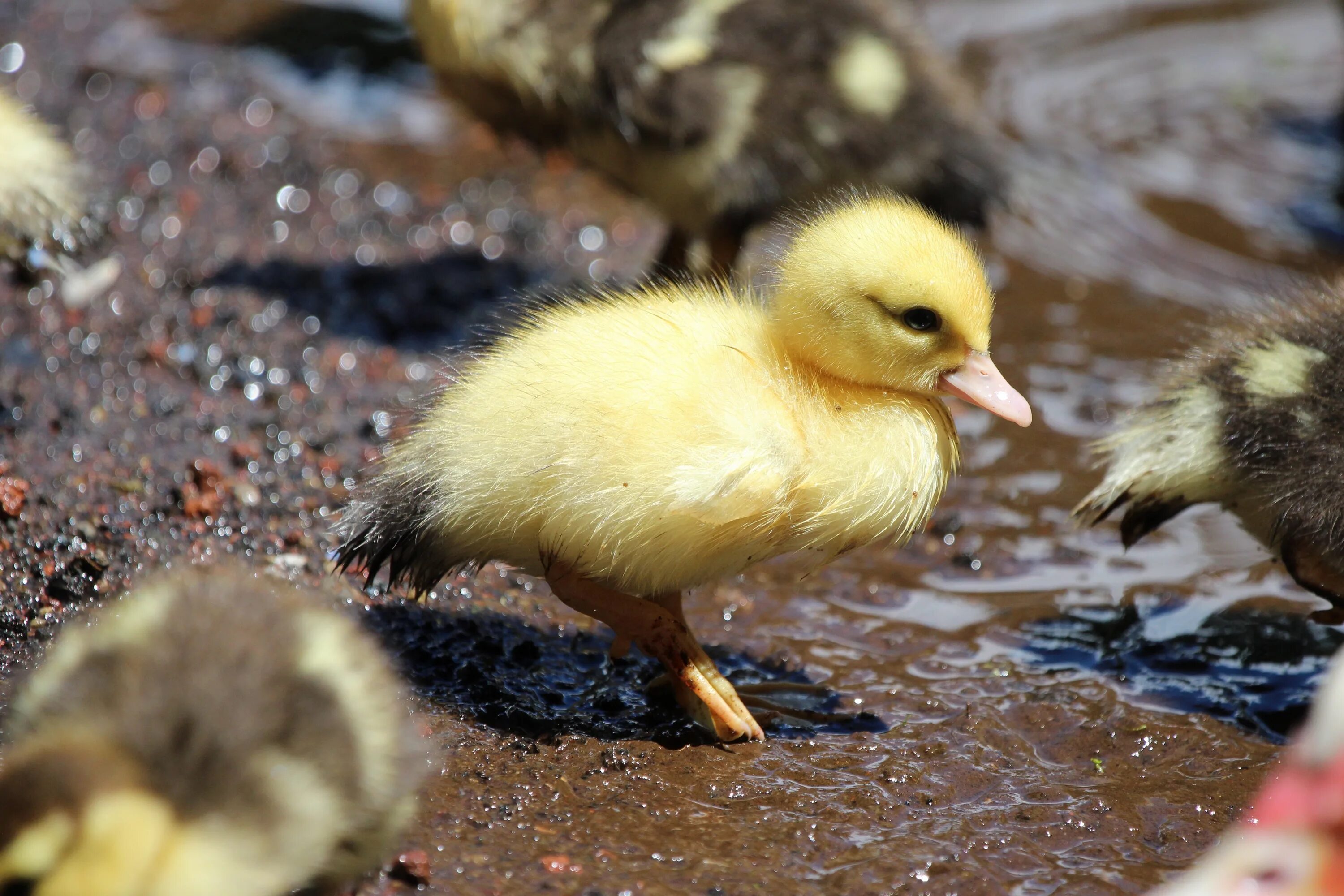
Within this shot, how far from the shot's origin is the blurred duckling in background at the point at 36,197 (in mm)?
3316

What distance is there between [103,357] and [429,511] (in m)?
1.77

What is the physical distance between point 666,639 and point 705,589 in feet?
2.56

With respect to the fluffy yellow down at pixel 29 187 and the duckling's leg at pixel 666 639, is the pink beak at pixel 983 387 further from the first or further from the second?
the fluffy yellow down at pixel 29 187

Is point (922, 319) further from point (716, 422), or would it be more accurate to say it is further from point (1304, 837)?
point (1304, 837)

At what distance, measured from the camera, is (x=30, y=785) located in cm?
177

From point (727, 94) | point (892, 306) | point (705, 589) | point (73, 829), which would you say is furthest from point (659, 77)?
point (73, 829)

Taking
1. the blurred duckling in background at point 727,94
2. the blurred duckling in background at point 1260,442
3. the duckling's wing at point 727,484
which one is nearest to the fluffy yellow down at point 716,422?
the duckling's wing at point 727,484

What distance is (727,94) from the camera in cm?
423

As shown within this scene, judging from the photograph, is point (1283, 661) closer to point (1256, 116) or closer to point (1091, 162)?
point (1091, 162)

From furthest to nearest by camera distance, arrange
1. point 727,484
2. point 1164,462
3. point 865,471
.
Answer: point 1164,462 < point 865,471 < point 727,484

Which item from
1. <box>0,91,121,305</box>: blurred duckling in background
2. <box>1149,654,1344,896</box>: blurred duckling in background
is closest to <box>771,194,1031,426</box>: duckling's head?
<box>1149,654,1344,896</box>: blurred duckling in background

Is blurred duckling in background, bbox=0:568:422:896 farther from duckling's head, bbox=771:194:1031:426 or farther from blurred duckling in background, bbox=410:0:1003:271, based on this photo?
blurred duckling in background, bbox=410:0:1003:271

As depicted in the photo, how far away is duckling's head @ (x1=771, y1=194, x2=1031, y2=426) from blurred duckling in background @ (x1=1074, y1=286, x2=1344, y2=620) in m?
0.55

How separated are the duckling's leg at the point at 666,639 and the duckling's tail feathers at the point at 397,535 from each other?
0.72 ft
